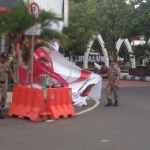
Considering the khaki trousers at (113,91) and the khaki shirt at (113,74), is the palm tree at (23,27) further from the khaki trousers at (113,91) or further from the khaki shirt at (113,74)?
the khaki trousers at (113,91)

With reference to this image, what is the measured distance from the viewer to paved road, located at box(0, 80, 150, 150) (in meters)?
8.30

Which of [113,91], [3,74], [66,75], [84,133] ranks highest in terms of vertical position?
[3,74]

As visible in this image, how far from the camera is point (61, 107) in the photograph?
11.9 metres

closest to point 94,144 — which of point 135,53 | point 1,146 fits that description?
point 1,146

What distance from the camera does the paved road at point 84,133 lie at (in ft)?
27.2

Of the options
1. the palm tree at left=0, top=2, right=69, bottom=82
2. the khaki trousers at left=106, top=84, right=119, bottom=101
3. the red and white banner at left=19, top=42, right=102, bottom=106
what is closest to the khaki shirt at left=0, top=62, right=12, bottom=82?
the palm tree at left=0, top=2, right=69, bottom=82

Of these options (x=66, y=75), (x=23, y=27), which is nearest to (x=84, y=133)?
(x=23, y=27)

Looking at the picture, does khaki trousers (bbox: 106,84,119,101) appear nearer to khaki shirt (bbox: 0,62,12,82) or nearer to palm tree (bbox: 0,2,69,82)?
palm tree (bbox: 0,2,69,82)

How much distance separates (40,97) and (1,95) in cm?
124

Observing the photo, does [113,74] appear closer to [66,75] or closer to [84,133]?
[66,75]

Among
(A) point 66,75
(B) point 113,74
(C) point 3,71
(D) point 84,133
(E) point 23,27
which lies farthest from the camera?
(A) point 66,75

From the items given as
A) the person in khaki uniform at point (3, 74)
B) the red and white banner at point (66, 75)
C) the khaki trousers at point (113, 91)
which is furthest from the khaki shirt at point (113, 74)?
the person in khaki uniform at point (3, 74)

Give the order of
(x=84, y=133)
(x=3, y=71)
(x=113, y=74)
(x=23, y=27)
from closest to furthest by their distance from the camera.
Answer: (x=84, y=133) → (x=3, y=71) → (x=23, y=27) → (x=113, y=74)

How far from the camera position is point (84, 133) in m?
9.62
